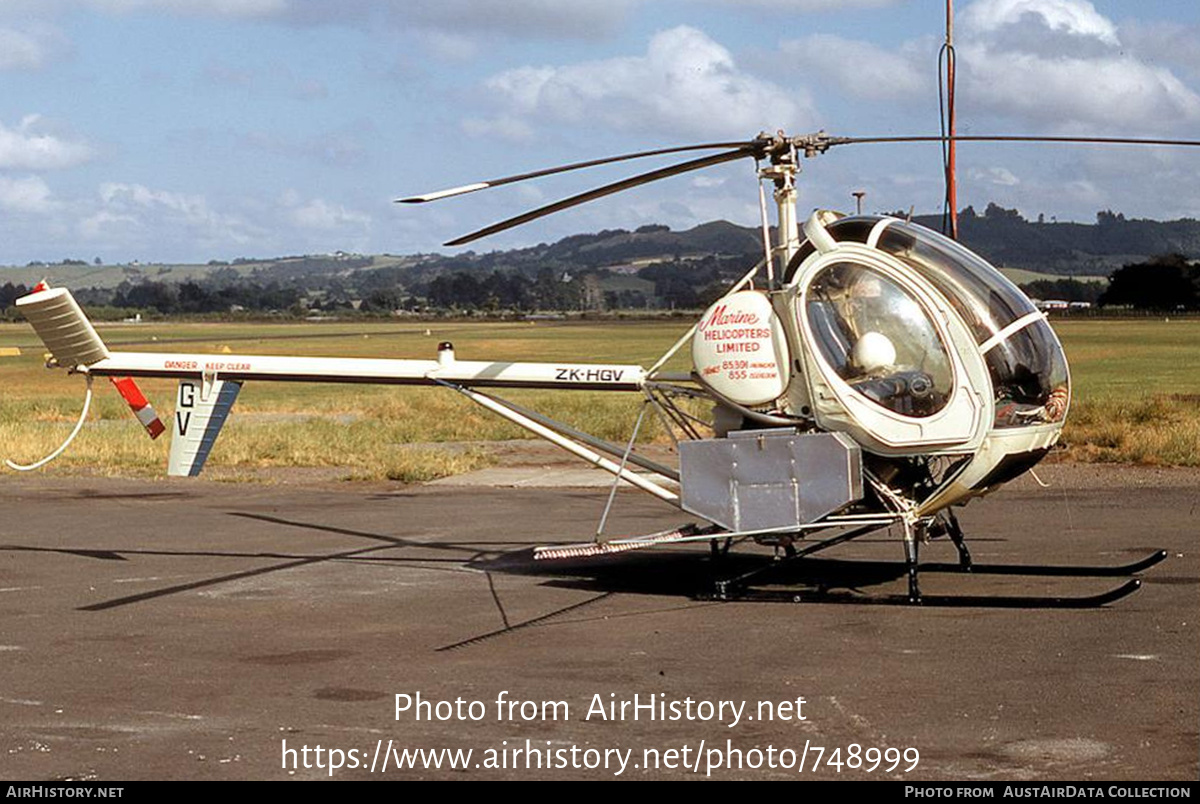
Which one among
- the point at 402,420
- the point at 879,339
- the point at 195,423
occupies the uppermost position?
the point at 879,339

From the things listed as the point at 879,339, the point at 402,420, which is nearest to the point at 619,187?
the point at 879,339

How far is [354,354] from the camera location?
83562 millimetres

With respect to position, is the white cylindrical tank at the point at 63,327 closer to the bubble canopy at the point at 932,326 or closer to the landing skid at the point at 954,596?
the landing skid at the point at 954,596

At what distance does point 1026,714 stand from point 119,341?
346ft

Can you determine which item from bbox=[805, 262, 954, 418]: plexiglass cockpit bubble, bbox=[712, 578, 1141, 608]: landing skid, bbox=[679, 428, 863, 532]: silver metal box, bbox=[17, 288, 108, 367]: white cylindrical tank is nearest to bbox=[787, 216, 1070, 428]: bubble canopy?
bbox=[805, 262, 954, 418]: plexiglass cockpit bubble

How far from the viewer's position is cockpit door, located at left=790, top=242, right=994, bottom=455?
1163cm

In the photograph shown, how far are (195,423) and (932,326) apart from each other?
22.9 feet

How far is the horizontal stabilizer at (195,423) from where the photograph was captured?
1460cm

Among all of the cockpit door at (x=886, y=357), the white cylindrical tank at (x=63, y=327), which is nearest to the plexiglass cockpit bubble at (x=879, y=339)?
the cockpit door at (x=886, y=357)

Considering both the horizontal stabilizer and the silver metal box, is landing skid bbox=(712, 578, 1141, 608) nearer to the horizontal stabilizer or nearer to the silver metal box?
the silver metal box

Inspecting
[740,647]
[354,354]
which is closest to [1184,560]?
[740,647]

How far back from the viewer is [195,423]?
14648 millimetres

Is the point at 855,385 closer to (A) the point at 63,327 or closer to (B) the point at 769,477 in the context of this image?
(B) the point at 769,477

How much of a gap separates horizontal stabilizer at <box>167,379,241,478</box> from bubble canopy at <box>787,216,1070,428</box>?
582 cm
